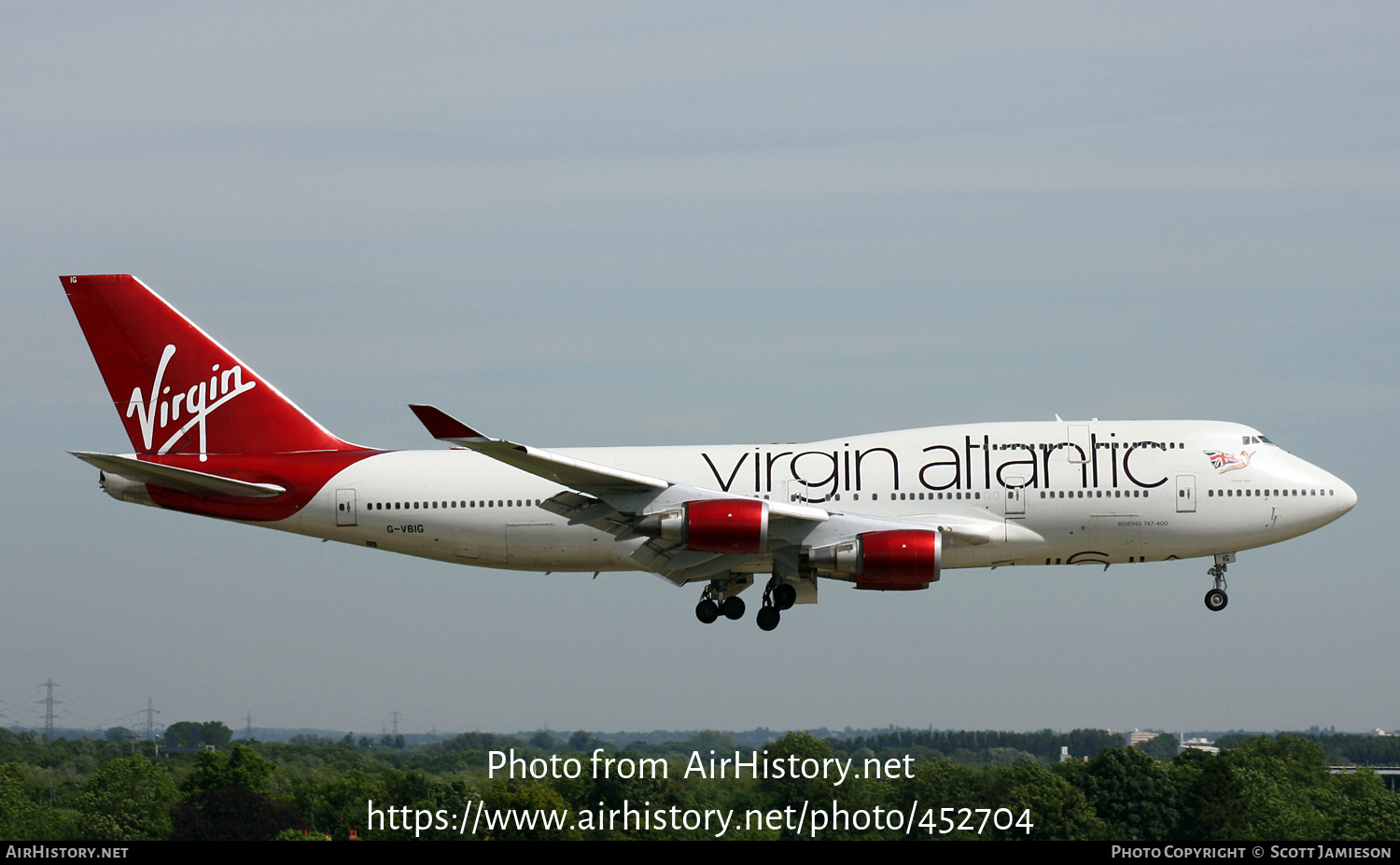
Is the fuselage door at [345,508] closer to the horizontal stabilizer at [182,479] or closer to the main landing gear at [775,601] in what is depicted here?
the horizontal stabilizer at [182,479]

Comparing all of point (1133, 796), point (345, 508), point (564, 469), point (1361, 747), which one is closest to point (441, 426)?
point (564, 469)

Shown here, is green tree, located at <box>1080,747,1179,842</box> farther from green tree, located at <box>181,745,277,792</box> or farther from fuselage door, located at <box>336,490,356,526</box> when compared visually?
fuselage door, located at <box>336,490,356,526</box>

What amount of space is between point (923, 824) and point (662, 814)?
12.8 metres

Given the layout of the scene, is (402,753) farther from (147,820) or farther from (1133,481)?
(1133,481)

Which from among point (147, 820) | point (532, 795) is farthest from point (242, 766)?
point (532, 795)

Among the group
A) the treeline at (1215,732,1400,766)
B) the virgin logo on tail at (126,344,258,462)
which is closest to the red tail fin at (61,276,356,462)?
the virgin logo on tail at (126,344,258,462)

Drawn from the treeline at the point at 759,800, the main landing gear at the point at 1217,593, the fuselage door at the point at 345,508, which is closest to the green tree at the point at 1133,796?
the treeline at the point at 759,800

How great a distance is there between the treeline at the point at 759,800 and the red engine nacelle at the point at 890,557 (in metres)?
30.8

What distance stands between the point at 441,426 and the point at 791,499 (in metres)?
11.5

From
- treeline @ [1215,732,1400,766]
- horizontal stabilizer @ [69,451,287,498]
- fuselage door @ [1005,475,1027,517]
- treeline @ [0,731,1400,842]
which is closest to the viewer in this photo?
horizontal stabilizer @ [69,451,287,498]

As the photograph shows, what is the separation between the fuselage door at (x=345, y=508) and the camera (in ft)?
147

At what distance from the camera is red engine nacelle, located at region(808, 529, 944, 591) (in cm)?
4028

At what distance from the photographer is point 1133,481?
1672 inches

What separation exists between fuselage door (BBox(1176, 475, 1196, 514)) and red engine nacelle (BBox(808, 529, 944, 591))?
6998 mm
